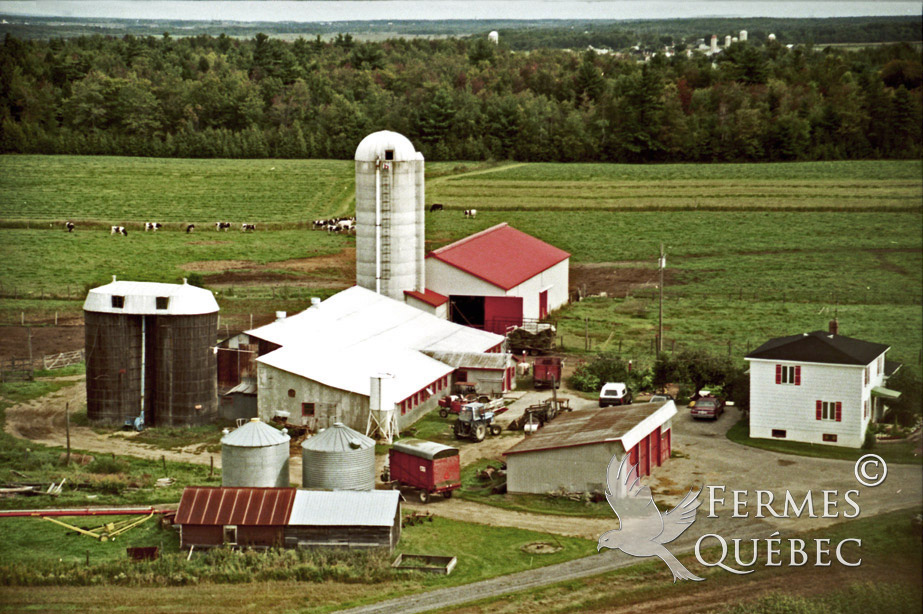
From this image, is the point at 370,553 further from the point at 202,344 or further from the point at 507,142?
the point at 507,142

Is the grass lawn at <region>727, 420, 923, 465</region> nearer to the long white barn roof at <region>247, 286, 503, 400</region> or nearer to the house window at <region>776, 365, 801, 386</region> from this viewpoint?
the house window at <region>776, 365, 801, 386</region>

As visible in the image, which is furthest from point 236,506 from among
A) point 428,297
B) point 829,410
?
point 428,297

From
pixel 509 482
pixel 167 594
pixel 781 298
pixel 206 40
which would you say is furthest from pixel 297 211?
pixel 167 594

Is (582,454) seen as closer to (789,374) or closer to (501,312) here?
(789,374)

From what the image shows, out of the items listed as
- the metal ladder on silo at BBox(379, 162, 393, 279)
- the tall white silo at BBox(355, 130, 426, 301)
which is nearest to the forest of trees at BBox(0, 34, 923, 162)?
the tall white silo at BBox(355, 130, 426, 301)

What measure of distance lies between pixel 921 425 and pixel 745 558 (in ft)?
45.6

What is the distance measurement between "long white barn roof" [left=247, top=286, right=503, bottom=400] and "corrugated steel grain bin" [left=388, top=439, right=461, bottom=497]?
6.28 metres

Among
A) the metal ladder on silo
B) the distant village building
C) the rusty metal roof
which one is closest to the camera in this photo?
the distant village building

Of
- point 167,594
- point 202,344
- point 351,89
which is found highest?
point 351,89

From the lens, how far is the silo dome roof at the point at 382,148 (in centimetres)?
5381

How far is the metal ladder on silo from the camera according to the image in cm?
5378

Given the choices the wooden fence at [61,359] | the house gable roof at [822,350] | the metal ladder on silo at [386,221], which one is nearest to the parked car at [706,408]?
the house gable roof at [822,350]

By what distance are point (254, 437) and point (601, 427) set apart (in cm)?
1076

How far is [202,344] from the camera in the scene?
43.2 m
